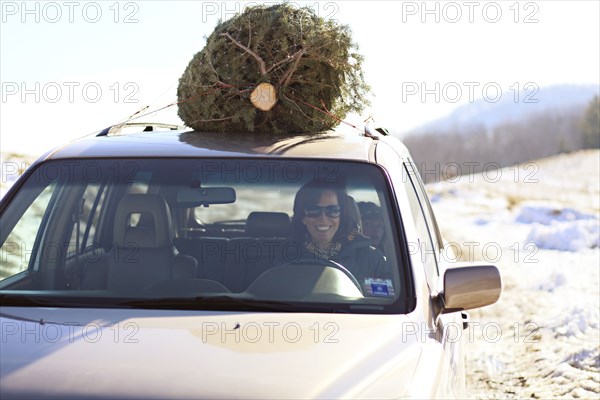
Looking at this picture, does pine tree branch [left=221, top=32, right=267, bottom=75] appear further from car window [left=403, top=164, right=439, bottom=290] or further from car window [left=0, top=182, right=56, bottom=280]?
car window [left=0, top=182, right=56, bottom=280]

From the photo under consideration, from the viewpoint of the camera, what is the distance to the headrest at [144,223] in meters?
3.88

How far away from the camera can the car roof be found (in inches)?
147

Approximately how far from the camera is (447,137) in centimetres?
11250

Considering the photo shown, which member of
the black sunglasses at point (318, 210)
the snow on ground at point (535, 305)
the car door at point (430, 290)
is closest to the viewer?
the car door at point (430, 290)

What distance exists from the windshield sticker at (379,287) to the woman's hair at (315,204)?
1.55 ft

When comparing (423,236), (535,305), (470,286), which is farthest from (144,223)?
(535,305)

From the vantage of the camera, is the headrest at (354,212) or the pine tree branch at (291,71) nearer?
the headrest at (354,212)

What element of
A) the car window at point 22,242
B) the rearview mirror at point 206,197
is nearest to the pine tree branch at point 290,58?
the rearview mirror at point 206,197

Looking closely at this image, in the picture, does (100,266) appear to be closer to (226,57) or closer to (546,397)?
(226,57)

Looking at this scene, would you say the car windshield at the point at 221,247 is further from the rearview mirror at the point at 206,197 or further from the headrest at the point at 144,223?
the rearview mirror at the point at 206,197

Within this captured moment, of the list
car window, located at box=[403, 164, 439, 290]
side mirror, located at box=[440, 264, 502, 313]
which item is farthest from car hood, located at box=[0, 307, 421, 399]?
car window, located at box=[403, 164, 439, 290]

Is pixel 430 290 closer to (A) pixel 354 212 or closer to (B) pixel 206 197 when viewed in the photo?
(A) pixel 354 212

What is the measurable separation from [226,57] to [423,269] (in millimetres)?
1760

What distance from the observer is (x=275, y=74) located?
4.50 m
